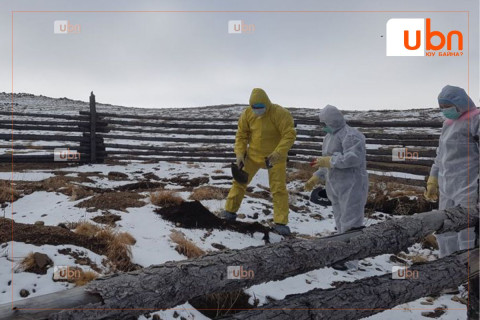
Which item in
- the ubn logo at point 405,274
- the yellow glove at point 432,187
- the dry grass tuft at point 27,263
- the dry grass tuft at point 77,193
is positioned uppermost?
the yellow glove at point 432,187

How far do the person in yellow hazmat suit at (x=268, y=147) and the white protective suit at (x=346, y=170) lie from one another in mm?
709

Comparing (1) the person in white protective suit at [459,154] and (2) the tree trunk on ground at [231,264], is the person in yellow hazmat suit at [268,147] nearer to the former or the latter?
(1) the person in white protective suit at [459,154]

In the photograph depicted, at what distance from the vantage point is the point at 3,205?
180 inches

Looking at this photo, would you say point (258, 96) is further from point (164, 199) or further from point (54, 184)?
point (54, 184)

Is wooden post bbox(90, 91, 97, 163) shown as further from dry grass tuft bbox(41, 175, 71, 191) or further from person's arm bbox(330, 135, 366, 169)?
person's arm bbox(330, 135, 366, 169)

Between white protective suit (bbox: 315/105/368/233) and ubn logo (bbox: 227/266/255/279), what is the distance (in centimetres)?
223

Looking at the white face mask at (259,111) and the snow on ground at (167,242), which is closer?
the snow on ground at (167,242)

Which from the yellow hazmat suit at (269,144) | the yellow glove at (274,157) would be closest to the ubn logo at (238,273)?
the yellow glove at (274,157)

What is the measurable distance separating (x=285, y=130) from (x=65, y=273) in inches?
124

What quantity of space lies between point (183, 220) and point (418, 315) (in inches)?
111

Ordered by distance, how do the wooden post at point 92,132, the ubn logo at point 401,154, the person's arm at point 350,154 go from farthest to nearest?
1. the wooden post at point 92,132
2. the ubn logo at point 401,154
3. the person's arm at point 350,154

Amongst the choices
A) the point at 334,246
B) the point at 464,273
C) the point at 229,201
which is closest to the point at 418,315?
the point at 464,273

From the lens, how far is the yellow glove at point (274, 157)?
4418mm

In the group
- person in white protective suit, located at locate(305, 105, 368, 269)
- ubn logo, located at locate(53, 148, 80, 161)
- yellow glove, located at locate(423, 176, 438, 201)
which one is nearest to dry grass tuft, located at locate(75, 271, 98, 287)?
person in white protective suit, located at locate(305, 105, 368, 269)
